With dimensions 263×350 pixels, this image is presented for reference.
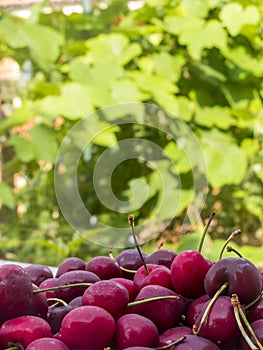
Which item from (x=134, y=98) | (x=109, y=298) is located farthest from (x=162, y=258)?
(x=134, y=98)

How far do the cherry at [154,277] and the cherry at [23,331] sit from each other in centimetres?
11

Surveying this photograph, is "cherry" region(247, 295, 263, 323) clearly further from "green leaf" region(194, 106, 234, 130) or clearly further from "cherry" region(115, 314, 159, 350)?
"green leaf" region(194, 106, 234, 130)

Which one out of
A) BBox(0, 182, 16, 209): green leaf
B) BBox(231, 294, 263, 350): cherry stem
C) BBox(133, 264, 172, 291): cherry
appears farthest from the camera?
BBox(0, 182, 16, 209): green leaf

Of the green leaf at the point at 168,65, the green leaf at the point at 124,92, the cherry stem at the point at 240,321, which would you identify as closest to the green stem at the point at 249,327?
the cherry stem at the point at 240,321

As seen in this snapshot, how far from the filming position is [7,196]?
226 cm

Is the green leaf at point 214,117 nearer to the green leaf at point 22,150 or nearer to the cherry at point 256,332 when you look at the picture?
the green leaf at point 22,150

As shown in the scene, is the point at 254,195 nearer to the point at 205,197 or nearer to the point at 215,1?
the point at 205,197

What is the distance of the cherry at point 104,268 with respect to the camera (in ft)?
1.98

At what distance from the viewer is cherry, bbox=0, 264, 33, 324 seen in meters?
0.49

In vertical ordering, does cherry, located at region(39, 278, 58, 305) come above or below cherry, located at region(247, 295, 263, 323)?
below

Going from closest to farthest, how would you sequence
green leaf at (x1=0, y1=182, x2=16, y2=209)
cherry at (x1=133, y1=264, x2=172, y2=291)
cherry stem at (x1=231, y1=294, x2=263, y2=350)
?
cherry stem at (x1=231, y1=294, x2=263, y2=350) → cherry at (x1=133, y1=264, x2=172, y2=291) → green leaf at (x1=0, y1=182, x2=16, y2=209)

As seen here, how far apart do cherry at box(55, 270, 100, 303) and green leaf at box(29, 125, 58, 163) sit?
5.24ft

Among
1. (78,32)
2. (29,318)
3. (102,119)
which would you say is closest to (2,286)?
(29,318)

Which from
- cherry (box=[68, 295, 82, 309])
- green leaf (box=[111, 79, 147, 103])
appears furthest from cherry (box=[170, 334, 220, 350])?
green leaf (box=[111, 79, 147, 103])
